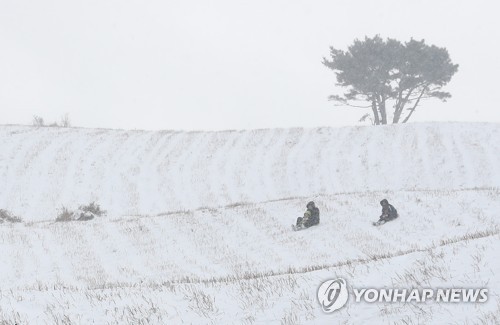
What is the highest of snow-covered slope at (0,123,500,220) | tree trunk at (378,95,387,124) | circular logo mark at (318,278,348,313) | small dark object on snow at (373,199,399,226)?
tree trunk at (378,95,387,124)

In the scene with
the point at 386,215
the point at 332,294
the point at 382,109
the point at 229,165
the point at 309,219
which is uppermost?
the point at 382,109

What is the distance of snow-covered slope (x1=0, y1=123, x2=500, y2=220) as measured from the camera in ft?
100

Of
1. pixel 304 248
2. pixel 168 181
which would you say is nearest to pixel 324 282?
pixel 304 248

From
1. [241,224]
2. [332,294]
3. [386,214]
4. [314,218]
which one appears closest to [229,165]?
[241,224]

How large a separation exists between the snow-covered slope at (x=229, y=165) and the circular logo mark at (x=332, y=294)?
21.6 metres

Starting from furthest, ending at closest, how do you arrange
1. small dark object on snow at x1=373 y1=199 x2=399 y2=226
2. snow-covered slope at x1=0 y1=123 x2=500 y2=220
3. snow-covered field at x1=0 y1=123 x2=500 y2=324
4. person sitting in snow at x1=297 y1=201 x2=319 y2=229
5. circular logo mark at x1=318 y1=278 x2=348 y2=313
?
snow-covered slope at x1=0 y1=123 x2=500 y2=220
person sitting in snow at x1=297 y1=201 x2=319 y2=229
small dark object on snow at x1=373 y1=199 x2=399 y2=226
snow-covered field at x1=0 y1=123 x2=500 y2=324
circular logo mark at x1=318 y1=278 x2=348 y2=313

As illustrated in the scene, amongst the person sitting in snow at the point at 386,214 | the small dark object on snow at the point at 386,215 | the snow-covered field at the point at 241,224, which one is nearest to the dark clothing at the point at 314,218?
the snow-covered field at the point at 241,224

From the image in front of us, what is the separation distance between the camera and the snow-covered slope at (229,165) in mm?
30609

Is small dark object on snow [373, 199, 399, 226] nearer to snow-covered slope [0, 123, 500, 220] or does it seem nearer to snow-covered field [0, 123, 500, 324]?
snow-covered field [0, 123, 500, 324]

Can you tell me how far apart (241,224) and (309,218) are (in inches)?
105

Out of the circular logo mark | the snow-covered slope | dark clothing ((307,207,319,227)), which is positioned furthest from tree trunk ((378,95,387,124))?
the circular logo mark

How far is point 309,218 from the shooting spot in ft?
60.8

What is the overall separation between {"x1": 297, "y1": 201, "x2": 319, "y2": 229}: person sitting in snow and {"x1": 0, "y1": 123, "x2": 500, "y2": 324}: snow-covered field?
379 mm

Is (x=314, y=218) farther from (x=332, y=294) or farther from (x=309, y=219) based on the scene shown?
(x=332, y=294)
